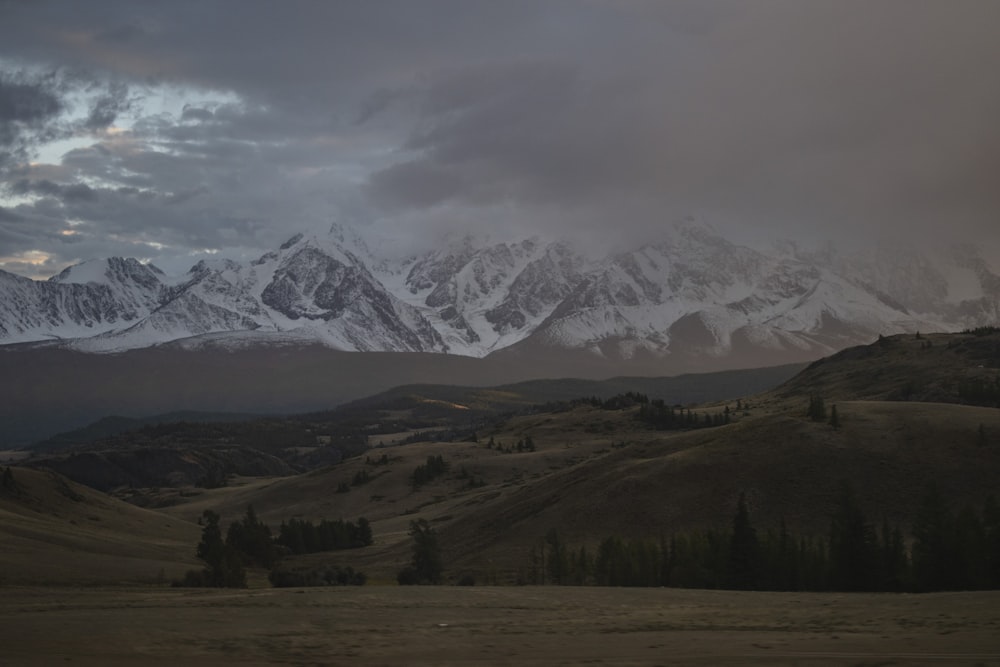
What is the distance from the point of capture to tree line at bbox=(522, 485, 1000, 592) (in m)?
58.6

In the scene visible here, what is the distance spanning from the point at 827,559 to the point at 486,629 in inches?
1367

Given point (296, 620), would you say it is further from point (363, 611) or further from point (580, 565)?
point (580, 565)

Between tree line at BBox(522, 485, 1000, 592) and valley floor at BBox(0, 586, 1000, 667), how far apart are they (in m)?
12.5

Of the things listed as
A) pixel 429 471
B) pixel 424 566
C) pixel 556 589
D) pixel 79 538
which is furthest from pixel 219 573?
pixel 429 471

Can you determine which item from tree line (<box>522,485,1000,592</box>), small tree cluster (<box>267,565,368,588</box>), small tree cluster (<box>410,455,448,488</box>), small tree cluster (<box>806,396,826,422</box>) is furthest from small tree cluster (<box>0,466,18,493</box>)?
small tree cluster (<box>410,455,448,488</box>)

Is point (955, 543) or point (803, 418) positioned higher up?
point (803, 418)

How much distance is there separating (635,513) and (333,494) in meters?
95.7

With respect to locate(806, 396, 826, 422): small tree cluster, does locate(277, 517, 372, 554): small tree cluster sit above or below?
below

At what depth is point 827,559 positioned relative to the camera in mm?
65938

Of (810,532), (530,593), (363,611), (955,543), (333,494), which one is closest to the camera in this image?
(363,611)

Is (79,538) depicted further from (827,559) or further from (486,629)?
(827,559)

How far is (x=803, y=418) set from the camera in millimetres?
107938

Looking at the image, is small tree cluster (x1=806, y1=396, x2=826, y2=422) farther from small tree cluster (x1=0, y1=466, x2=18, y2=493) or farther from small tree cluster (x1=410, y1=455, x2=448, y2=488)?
small tree cluster (x1=410, y1=455, x2=448, y2=488)

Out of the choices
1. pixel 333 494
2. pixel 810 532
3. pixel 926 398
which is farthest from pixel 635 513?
pixel 926 398
